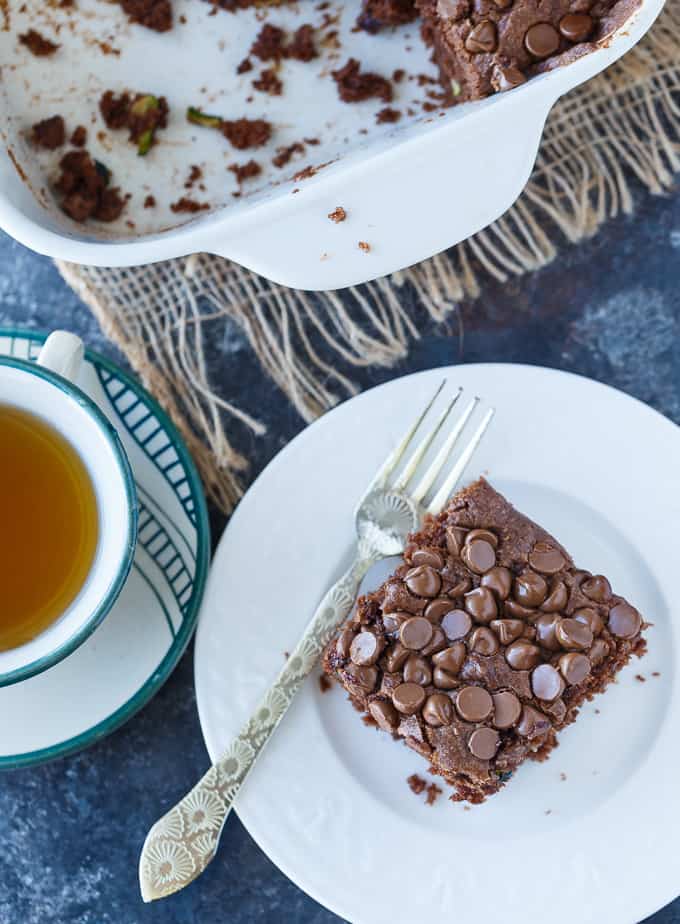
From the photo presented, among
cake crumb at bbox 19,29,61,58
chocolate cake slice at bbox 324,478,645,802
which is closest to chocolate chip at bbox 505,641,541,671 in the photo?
chocolate cake slice at bbox 324,478,645,802

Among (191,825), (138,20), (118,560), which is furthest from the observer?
(138,20)

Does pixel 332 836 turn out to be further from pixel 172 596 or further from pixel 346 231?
pixel 346 231

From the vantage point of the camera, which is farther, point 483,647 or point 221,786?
point 221,786

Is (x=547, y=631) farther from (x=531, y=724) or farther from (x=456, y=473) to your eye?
(x=456, y=473)

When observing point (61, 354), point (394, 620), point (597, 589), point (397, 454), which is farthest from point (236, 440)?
point (597, 589)

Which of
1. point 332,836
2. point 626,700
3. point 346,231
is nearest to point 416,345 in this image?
point 346,231

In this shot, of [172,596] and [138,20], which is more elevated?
[138,20]

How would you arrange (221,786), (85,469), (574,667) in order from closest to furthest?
(574,667)
(85,469)
(221,786)
